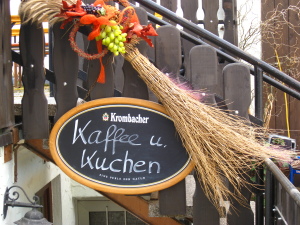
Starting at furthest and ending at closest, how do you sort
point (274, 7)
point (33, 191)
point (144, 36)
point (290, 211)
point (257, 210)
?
point (274, 7) < point (33, 191) < point (257, 210) < point (144, 36) < point (290, 211)

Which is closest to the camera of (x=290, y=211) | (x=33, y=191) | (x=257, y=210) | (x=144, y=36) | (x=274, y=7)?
(x=290, y=211)

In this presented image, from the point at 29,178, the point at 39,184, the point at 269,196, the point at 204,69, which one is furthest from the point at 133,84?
the point at 39,184

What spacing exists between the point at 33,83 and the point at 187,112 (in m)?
0.97

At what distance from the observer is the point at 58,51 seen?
3014mm

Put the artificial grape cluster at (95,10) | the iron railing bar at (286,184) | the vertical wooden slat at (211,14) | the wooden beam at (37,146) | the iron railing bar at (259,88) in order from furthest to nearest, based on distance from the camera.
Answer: the vertical wooden slat at (211,14), the wooden beam at (37,146), the iron railing bar at (259,88), the artificial grape cluster at (95,10), the iron railing bar at (286,184)

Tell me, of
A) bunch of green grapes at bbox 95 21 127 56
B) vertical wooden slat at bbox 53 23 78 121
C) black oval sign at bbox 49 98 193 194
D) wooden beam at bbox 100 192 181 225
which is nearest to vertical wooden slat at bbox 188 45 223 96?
black oval sign at bbox 49 98 193 194

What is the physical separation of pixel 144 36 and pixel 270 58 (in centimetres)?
371

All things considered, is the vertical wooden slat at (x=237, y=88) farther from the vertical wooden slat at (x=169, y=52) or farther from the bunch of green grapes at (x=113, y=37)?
the bunch of green grapes at (x=113, y=37)

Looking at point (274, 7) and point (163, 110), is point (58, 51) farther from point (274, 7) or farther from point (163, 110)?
Result: point (274, 7)

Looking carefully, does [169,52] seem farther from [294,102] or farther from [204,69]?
[294,102]

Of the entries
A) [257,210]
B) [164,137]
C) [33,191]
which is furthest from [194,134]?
[33,191]

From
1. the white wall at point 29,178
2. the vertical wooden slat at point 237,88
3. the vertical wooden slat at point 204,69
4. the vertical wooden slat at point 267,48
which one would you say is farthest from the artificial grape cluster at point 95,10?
the vertical wooden slat at point 267,48

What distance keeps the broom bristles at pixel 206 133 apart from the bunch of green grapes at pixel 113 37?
0.08m

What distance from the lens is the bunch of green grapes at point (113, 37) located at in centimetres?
280
